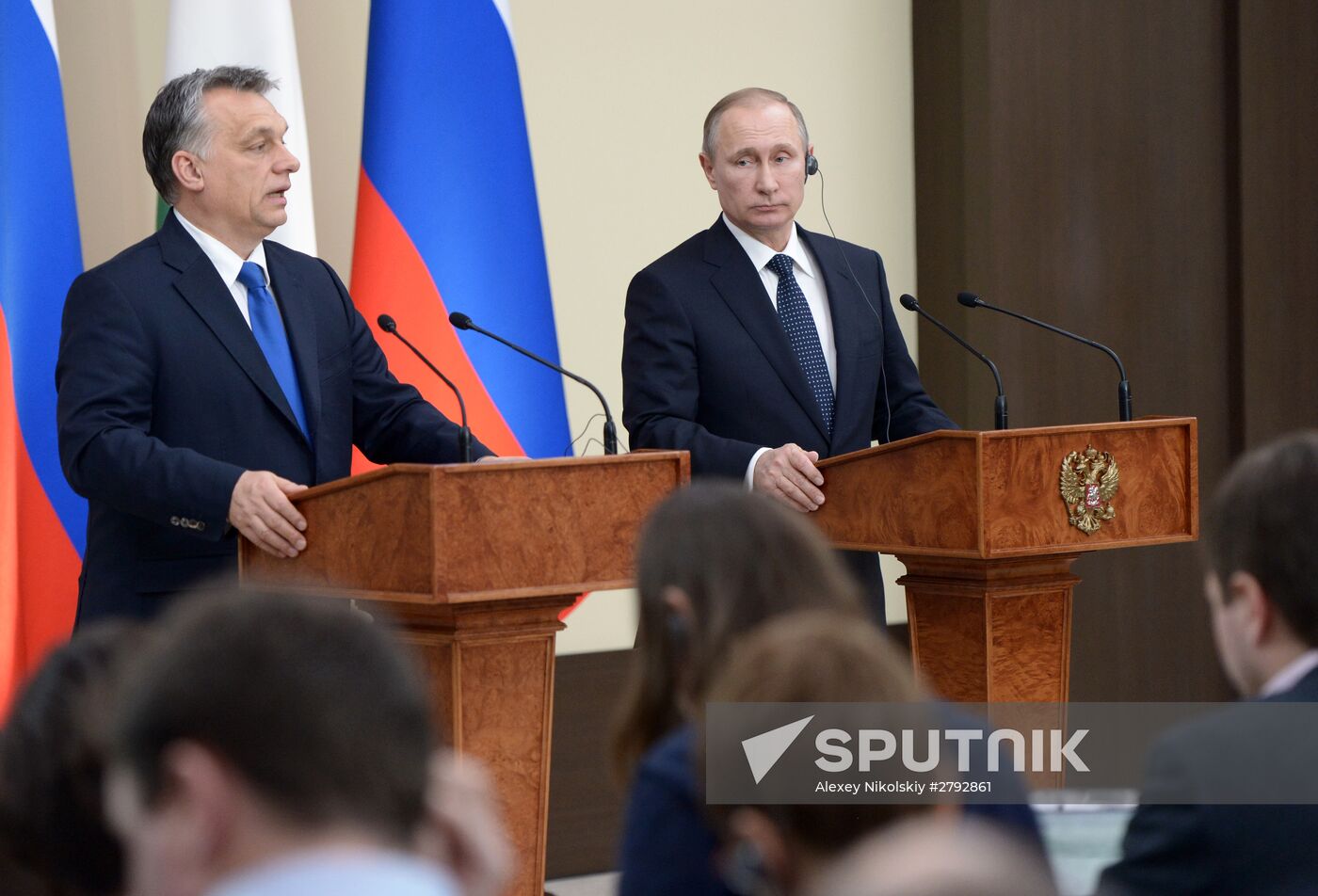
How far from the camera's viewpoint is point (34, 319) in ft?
13.8

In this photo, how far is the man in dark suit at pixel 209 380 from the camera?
318 cm

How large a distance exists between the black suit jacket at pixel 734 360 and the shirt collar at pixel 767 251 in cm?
2

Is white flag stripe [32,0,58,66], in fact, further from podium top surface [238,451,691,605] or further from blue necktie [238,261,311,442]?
podium top surface [238,451,691,605]

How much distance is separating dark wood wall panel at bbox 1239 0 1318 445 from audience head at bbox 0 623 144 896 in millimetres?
5596

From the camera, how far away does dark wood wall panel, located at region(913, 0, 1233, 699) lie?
5.98m

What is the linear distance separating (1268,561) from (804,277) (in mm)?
2355

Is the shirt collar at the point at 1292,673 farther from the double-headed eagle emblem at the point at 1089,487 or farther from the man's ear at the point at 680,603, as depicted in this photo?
the double-headed eagle emblem at the point at 1089,487

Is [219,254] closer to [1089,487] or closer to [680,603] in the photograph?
[1089,487]

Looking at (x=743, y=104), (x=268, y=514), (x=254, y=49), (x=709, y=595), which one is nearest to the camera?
(x=709, y=595)

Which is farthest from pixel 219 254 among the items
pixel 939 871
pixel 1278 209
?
pixel 1278 209

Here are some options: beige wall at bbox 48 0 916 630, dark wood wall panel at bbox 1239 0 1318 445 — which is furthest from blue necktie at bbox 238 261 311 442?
dark wood wall panel at bbox 1239 0 1318 445

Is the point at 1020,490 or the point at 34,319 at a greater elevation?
the point at 34,319

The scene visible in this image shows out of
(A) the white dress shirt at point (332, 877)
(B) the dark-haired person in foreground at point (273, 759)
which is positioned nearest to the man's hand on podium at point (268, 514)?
(B) the dark-haired person in foreground at point (273, 759)

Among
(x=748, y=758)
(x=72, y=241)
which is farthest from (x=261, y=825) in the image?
(x=72, y=241)
